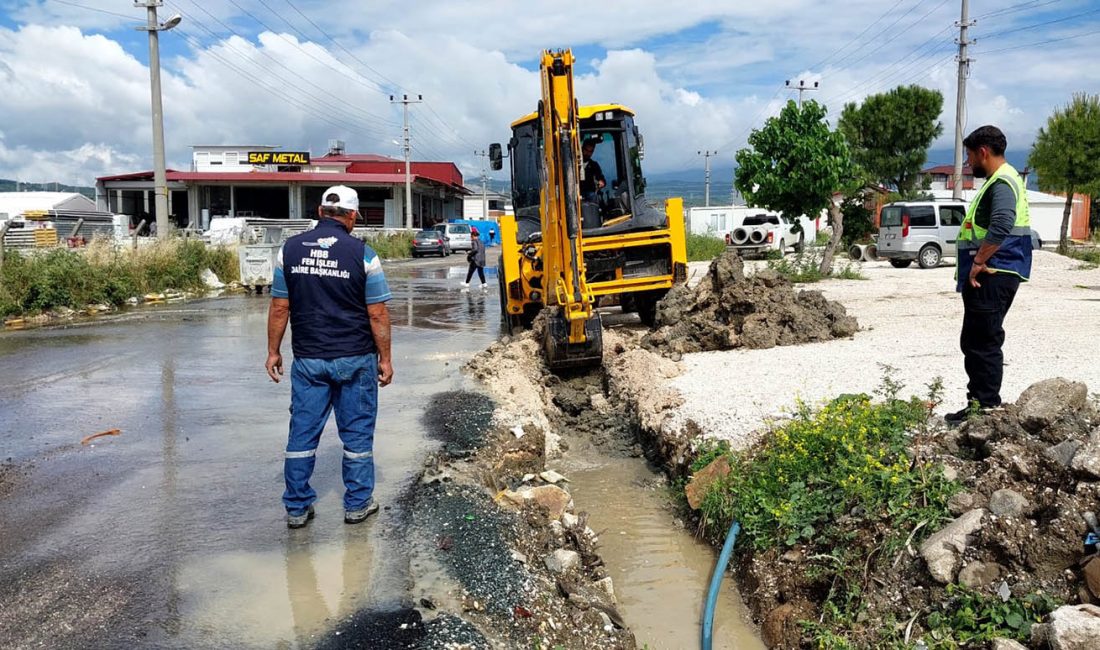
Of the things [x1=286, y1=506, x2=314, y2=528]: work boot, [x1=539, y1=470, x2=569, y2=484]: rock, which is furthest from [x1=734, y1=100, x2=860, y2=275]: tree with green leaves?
[x1=286, y1=506, x2=314, y2=528]: work boot

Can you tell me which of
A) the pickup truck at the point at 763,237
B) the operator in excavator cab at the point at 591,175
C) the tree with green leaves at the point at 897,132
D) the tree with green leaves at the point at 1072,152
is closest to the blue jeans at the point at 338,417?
the operator in excavator cab at the point at 591,175

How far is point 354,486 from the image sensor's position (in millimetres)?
4895

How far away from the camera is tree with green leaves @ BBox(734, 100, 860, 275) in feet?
64.8

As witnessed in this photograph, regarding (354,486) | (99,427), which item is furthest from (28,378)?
(354,486)

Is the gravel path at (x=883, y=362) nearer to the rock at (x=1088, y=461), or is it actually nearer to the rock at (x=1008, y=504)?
the rock at (x=1008, y=504)

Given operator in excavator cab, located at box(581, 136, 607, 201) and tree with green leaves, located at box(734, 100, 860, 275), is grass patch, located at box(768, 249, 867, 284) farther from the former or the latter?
operator in excavator cab, located at box(581, 136, 607, 201)

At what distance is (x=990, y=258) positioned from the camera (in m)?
5.21

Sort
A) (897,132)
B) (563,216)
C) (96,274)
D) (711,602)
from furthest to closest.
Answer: (897,132)
(96,274)
(563,216)
(711,602)

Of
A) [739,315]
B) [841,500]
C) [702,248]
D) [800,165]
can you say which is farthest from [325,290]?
[702,248]

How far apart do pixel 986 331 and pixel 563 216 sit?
4.03 metres

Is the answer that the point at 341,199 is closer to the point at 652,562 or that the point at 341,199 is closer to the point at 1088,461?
the point at 652,562

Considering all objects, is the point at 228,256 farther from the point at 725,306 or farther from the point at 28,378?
the point at 725,306

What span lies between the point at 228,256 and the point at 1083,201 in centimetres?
4386

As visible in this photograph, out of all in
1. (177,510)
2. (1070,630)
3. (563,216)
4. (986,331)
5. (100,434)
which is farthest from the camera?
(563,216)
